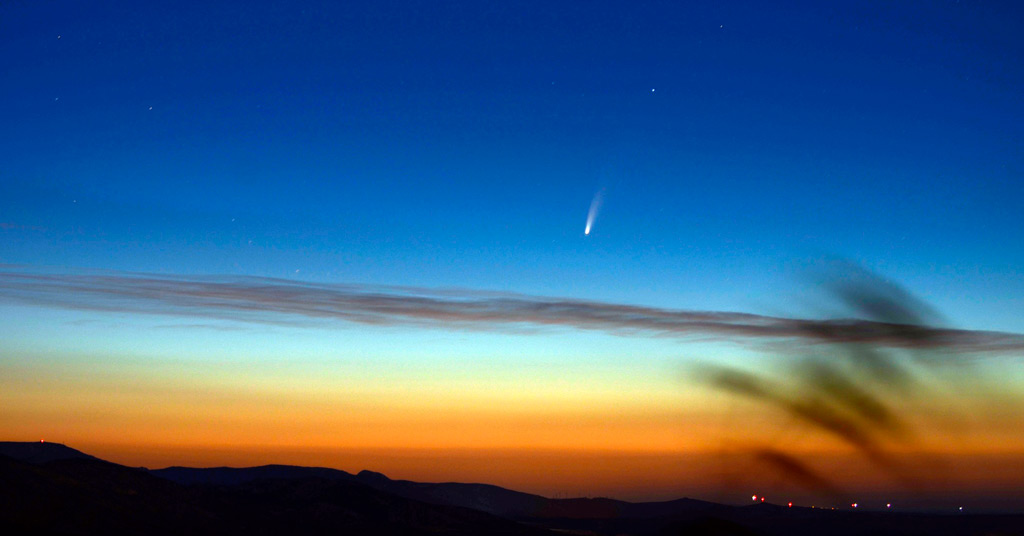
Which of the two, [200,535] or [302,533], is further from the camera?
[302,533]

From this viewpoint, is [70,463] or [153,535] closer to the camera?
[153,535]

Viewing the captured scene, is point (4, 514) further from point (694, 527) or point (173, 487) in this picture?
point (694, 527)

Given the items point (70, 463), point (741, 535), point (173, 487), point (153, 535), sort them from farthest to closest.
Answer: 1. point (173, 487)
2. point (70, 463)
3. point (153, 535)
4. point (741, 535)

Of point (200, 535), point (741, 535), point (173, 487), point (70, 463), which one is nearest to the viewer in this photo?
point (741, 535)

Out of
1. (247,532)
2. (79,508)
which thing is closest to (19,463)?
(79,508)

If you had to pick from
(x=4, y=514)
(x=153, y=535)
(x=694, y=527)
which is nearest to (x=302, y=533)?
(x=153, y=535)

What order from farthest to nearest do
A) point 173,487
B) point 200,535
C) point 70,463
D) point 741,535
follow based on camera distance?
1. point 173,487
2. point 70,463
3. point 200,535
4. point 741,535

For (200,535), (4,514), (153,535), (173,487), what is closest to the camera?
(4,514)

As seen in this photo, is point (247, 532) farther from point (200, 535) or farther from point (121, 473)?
point (121, 473)

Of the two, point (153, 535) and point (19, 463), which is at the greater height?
point (19, 463)
